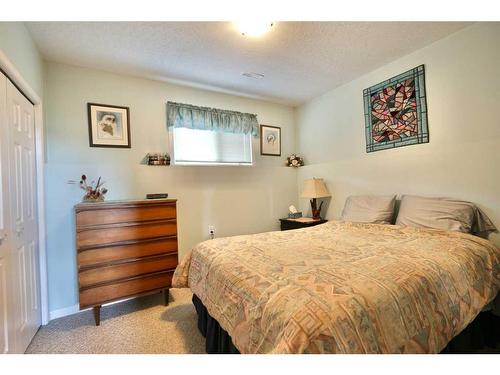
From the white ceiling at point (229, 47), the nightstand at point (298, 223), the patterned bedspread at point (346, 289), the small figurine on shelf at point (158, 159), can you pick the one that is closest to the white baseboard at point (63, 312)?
the patterned bedspread at point (346, 289)

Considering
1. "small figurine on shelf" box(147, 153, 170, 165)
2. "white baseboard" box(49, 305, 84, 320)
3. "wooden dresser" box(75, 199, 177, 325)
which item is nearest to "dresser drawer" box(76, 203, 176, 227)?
"wooden dresser" box(75, 199, 177, 325)

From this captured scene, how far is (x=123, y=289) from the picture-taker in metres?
2.12

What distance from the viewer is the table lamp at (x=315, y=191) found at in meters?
3.16

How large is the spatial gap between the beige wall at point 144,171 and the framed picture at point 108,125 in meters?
0.06

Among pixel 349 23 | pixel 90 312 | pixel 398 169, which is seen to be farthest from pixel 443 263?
pixel 90 312

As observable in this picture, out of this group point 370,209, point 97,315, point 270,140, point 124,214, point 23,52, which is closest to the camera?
point 23,52

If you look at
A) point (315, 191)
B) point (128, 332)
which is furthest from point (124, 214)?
point (315, 191)

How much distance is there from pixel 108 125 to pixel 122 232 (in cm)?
120

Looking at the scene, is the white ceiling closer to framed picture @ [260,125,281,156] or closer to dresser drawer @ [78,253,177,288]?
framed picture @ [260,125,281,156]

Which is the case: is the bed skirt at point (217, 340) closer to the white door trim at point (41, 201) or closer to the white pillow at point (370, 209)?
the white door trim at point (41, 201)

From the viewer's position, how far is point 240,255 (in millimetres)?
1557

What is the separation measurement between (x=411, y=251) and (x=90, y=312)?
9.28 feet

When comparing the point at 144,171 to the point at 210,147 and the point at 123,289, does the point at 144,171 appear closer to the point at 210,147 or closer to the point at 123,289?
the point at 210,147

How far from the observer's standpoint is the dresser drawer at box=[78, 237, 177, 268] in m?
2.00
